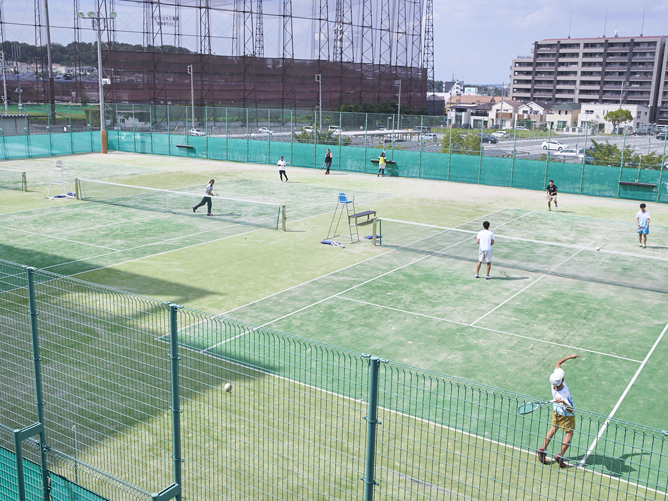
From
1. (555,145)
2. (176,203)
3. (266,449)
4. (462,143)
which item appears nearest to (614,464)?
(266,449)

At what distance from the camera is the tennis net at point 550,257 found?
60.5 feet

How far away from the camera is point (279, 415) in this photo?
10.0 metres

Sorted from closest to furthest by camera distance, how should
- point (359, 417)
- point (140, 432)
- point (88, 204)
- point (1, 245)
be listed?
point (140, 432)
point (359, 417)
point (1, 245)
point (88, 204)

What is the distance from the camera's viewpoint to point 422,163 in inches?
1558

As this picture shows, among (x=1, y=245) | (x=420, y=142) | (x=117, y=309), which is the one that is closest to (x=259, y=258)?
(x=117, y=309)

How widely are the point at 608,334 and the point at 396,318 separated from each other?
4.62 metres

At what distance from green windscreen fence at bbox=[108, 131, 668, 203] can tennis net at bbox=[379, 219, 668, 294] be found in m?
13.2

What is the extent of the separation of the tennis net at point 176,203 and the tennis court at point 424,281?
0.48m

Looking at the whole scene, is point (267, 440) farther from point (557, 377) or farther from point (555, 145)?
point (555, 145)

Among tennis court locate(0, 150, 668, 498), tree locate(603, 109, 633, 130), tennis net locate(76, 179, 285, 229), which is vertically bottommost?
tennis court locate(0, 150, 668, 498)

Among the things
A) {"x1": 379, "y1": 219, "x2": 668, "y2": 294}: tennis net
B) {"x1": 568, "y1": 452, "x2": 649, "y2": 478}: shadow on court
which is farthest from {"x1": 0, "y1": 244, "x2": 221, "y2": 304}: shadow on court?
{"x1": 568, "y1": 452, "x2": 649, "y2": 478}: shadow on court

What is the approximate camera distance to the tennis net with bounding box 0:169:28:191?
31.5m

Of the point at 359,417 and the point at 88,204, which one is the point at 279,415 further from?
the point at 88,204

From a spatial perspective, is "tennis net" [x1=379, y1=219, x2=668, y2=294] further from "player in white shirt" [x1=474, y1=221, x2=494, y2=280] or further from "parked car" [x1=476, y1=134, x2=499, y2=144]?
"parked car" [x1=476, y1=134, x2=499, y2=144]
